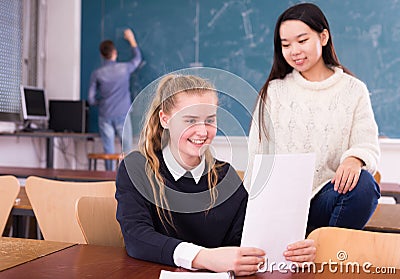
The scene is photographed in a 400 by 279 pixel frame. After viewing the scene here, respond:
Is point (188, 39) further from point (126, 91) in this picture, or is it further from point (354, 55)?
point (354, 55)

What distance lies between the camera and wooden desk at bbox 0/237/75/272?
1.25 meters

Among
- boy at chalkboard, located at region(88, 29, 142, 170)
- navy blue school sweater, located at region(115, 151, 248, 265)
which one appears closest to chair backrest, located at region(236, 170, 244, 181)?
navy blue school sweater, located at region(115, 151, 248, 265)

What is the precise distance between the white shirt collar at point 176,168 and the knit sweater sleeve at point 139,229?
8 centimetres

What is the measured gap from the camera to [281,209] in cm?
111

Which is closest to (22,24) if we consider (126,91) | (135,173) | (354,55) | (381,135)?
(126,91)

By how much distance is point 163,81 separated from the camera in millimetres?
989

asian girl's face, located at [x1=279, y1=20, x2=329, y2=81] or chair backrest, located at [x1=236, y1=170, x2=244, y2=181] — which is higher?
asian girl's face, located at [x1=279, y1=20, x2=329, y2=81]

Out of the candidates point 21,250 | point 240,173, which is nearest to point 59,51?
point 21,250

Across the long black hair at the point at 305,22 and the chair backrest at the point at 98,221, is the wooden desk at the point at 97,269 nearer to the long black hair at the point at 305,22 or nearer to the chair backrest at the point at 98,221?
the chair backrest at the point at 98,221

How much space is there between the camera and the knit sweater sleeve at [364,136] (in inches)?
69.5

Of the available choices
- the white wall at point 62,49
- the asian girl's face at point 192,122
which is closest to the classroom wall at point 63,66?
the white wall at point 62,49

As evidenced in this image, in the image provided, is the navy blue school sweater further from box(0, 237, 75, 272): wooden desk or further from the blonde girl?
box(0, 237, 75, 272): wooden desk

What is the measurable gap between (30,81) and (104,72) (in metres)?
0.79

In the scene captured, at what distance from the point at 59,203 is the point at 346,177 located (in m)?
1.06
